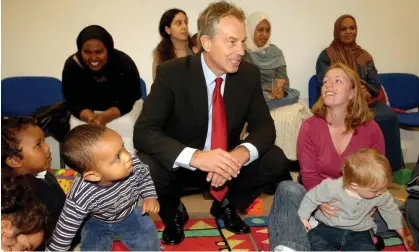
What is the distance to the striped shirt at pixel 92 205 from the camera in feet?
6.46

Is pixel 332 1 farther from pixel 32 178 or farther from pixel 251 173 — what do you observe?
pixel 32 178

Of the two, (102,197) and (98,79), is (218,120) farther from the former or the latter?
(98,79)

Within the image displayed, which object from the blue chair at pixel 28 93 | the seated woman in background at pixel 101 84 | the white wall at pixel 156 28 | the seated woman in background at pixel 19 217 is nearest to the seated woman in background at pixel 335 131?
the seated woman in background at pixel 19 217

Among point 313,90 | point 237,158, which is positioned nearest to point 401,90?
point 313,90

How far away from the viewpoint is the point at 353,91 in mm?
2729

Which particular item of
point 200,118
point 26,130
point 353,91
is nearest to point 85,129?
point 26,130

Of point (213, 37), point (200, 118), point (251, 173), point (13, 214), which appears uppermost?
point (213, 37)

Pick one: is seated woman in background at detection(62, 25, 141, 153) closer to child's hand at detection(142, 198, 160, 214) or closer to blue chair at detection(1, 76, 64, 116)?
blue chair at detection(1, 76, 64, 116)

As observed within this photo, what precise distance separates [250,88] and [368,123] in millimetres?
739

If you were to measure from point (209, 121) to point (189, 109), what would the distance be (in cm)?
15

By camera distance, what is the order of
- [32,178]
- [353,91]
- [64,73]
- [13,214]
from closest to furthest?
1. [13,214]
2. [32,178]
3. [353,91]
4. [64,73]

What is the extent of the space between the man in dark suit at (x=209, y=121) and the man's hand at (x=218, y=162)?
3cm

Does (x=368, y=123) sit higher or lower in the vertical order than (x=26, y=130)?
lower

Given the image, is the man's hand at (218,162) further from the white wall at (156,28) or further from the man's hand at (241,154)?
the white wall at (156,28)
